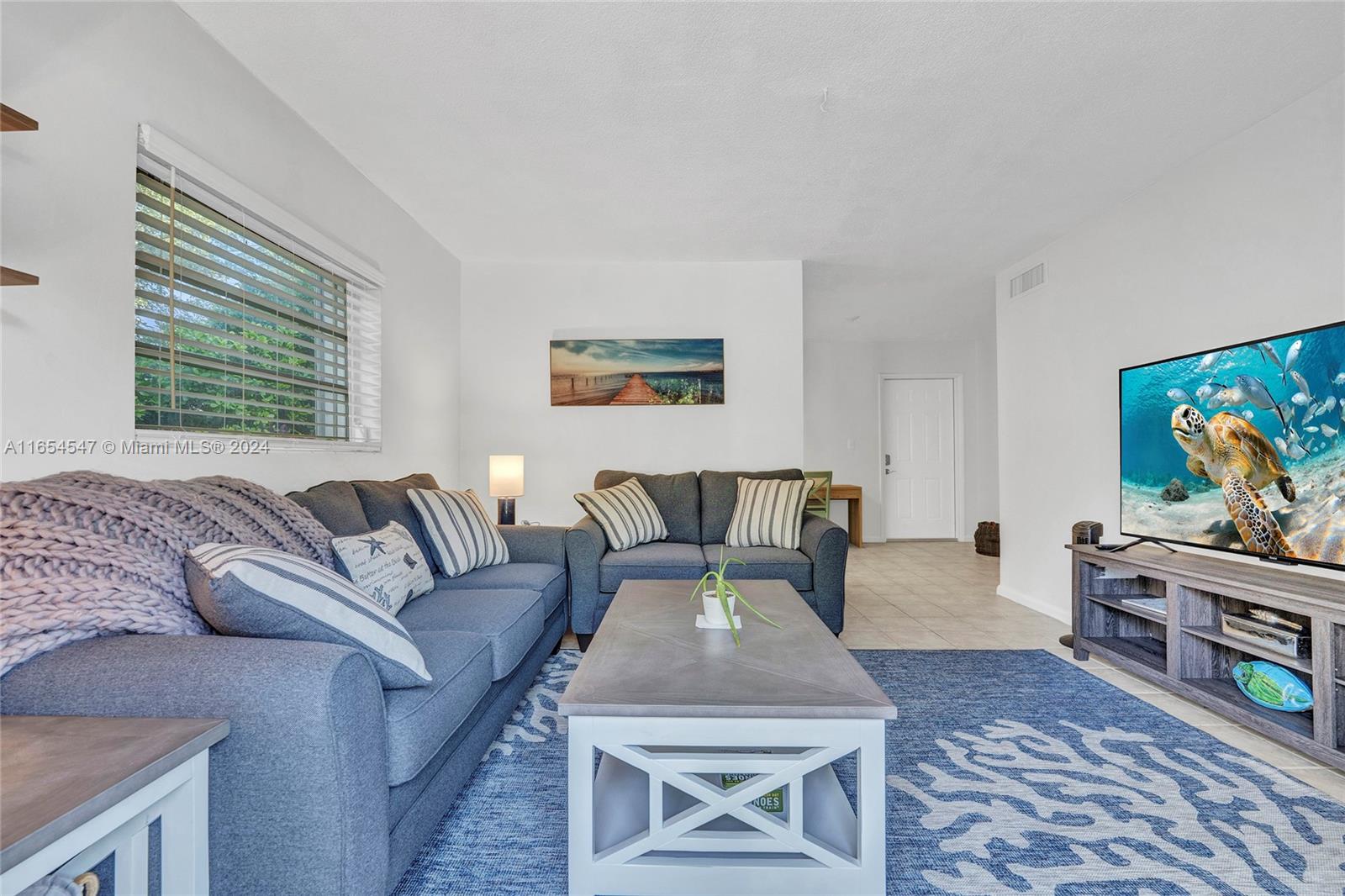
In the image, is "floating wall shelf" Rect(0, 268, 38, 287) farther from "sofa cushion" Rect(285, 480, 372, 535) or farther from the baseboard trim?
the baseboard trim

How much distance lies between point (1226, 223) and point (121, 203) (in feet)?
13.2

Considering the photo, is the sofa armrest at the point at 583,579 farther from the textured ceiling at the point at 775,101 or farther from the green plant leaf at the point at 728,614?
the textured ceiling at the point at 775,101

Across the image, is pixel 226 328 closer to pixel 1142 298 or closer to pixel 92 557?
pixel 92 557

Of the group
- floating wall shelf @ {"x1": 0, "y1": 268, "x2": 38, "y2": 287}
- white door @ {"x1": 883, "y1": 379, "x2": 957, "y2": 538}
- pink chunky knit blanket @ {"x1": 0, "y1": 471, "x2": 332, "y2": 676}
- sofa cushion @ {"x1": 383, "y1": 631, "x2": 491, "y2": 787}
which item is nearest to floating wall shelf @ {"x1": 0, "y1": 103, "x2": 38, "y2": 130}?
floating wall shelf @ {"x1": 0, "y1": 268, "x2": 38, "y2": 287}

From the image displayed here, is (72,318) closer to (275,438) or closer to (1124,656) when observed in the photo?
(275,438)

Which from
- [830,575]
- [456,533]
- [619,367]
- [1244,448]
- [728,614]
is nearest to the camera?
[728,614]

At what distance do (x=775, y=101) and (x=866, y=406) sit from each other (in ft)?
16.8

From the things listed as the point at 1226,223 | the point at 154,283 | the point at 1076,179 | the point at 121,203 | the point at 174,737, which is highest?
the point at 1076,179

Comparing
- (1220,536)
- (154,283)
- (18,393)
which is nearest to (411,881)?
(18,393)

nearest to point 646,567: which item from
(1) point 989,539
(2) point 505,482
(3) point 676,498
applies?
(3) point 676,498

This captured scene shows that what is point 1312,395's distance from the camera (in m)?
2.06

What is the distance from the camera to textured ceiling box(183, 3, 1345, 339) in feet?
6.26

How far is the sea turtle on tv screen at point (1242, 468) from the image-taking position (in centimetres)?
220

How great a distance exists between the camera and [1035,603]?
3912 mm
